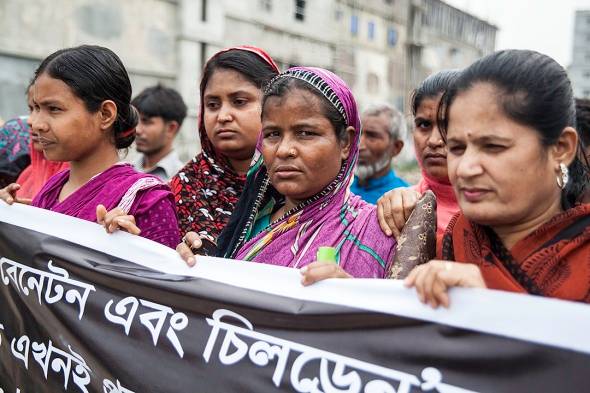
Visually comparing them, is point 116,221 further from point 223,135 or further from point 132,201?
point 223,135

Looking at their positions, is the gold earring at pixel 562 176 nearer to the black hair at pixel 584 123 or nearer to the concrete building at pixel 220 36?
the black hair at pixel 584 123

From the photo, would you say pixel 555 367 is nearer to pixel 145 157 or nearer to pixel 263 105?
pixel 263 105

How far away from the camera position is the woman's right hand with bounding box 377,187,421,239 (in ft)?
6.33

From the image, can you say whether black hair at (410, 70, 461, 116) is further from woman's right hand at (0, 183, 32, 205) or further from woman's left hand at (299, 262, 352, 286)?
woman's right hand at (0, 183, 32, 205)

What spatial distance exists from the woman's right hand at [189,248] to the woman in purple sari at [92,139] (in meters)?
0.32

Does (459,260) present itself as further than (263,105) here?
No

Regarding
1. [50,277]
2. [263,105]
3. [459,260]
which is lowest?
[50,277]

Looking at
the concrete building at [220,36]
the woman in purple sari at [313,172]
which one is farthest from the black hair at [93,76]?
the concrete building at [220,36]

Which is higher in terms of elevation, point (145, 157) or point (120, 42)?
point (120, 42)

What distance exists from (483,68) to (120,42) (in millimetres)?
16652

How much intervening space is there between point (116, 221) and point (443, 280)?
1247 millimetres

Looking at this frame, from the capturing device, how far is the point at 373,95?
3089cm

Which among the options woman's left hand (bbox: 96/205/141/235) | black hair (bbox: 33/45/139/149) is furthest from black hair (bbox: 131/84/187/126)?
woman's left hand (bbox: 96/205/141/235)

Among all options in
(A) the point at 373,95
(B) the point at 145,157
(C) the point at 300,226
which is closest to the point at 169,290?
(C) the point at 300,226
